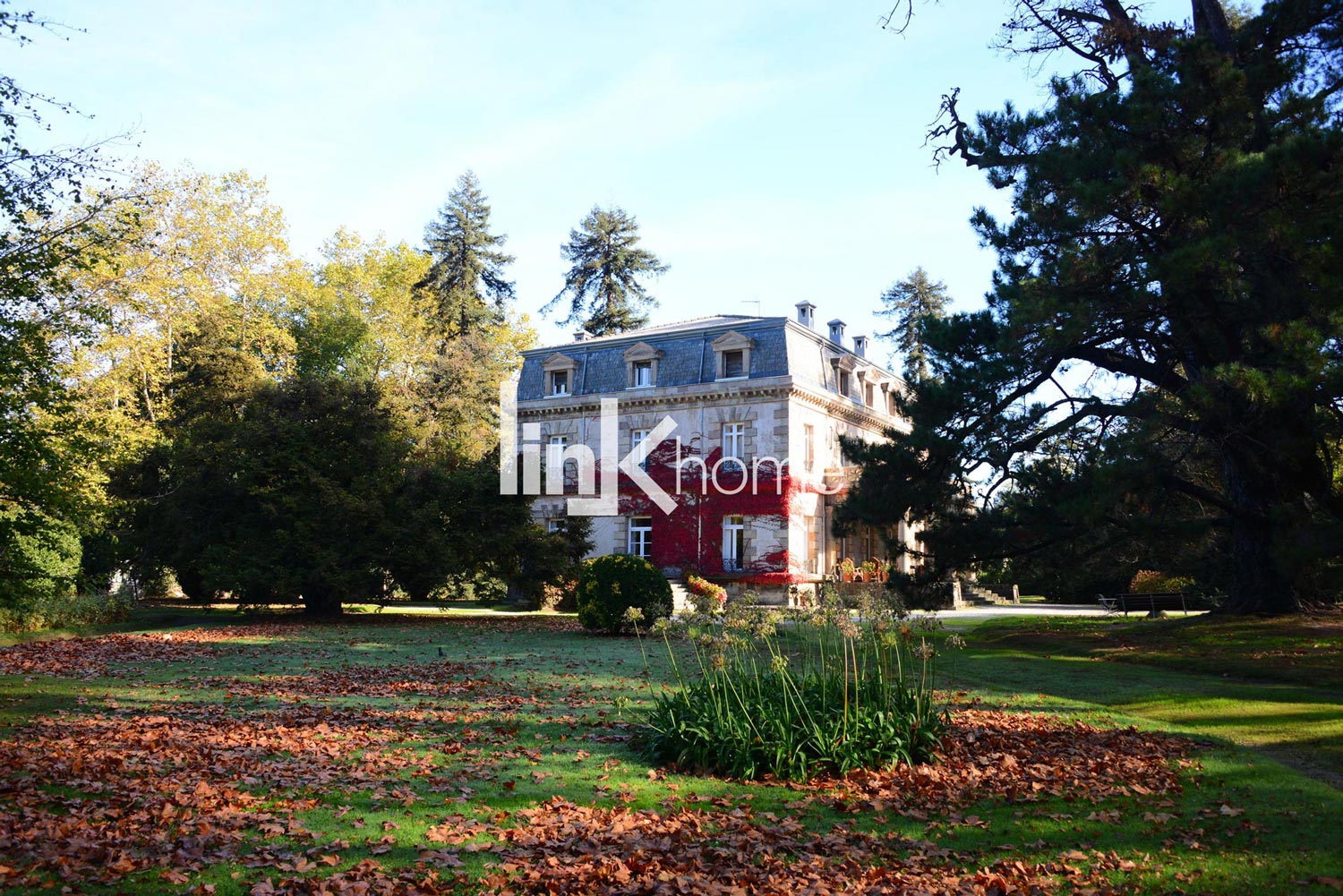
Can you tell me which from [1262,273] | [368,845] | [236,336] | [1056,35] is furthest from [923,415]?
[236,336]

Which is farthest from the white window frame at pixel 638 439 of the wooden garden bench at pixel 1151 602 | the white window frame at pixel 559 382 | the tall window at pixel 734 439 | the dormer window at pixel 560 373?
the wooden garden bench at pixel 1151 602

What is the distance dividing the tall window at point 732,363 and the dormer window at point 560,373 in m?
6.72

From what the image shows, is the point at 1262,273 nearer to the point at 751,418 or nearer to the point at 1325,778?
the point at 1325,778

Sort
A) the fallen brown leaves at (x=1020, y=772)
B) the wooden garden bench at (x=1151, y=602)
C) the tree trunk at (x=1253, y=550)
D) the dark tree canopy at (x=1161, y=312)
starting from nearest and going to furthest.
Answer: the fallen brown leaves at (x=1020, y=772)
the dark tree canopy at (x=1161, y=312)
the tree trunk at (x=1253, y=550)
the wooden garden bench at (x=1151, y=602)

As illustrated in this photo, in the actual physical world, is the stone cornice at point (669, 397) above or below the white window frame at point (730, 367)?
below

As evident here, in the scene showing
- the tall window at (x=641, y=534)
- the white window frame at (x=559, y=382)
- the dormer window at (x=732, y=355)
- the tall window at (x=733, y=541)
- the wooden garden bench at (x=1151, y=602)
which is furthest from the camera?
the white window frame at (x=559, y=382)

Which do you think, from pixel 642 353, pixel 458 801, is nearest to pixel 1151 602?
pixel 642 353

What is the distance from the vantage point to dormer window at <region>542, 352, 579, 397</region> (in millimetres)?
38312

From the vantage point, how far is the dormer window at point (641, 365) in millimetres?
36406

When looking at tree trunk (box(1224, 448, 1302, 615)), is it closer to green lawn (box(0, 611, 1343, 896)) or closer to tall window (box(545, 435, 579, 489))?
green lawn (box(0, 611, 1343, 896))

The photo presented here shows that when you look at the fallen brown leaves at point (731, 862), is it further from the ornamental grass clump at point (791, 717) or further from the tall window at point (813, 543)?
the tall window at point (813, 543)

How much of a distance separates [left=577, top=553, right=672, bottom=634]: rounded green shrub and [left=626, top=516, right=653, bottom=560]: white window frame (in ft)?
51.3

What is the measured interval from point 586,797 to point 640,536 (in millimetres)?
29400

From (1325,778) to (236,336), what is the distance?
3201 centimetres
